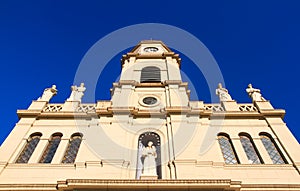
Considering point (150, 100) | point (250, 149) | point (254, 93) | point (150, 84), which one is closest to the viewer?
point (250, 149)

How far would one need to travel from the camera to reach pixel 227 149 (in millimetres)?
15117

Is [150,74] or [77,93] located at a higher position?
[150,74]

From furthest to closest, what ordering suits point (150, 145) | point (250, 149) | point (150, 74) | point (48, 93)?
point (150, 74) → point (48, 93) → point (250, 149) → point (150, 145)

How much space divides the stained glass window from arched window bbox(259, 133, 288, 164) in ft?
2.18

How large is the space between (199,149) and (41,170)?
7.57 meters

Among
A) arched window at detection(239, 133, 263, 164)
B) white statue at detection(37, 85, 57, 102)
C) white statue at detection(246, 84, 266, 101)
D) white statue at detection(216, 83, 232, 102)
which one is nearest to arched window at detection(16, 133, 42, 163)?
white statue at detection(37, 85, 57, 102)

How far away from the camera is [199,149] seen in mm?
14211

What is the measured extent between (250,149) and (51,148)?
10.5 m

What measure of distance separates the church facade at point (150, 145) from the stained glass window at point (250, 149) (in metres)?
0.05

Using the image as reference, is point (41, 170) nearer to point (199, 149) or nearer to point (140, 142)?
point (140, 142)

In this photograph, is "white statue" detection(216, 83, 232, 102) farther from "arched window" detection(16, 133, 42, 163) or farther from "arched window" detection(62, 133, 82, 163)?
"arched window" detection(16, 133, 42, 163)

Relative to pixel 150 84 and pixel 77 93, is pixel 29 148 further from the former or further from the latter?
pixel 150 84

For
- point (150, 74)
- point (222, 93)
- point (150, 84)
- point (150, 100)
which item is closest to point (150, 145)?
point (150, 100)

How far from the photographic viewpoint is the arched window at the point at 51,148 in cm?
1442
